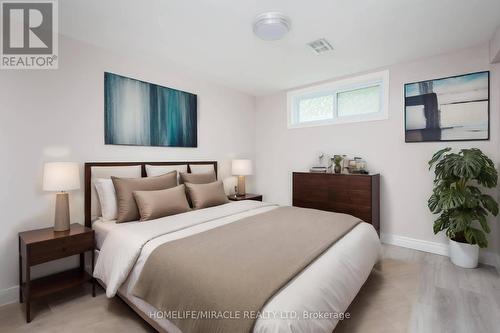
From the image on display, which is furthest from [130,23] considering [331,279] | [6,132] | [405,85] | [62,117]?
[405,85]

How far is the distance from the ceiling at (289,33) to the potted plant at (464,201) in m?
1.30

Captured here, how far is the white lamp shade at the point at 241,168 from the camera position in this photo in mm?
4070

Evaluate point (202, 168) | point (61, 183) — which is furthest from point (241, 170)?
point (61, 183)

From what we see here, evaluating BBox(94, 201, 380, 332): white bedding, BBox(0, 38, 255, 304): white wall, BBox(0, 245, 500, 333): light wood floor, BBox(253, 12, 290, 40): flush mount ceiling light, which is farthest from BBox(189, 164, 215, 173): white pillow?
BBox(253, 12, 290, 40): flush mount ceiling light

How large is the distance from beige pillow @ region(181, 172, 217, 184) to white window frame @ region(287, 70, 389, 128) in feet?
6.12

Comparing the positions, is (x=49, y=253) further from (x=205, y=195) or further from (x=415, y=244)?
(x=415, y=244)

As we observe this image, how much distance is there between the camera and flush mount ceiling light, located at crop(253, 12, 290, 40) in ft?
7.04

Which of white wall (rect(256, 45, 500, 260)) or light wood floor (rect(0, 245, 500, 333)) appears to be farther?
white wall (rect(256, 45, 500, 260))

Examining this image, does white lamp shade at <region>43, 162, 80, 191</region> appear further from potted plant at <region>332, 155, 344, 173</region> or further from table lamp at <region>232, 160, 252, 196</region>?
potted plant at <region>332, 155, 344, 173</region>

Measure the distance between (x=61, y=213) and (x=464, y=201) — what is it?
3.89 m

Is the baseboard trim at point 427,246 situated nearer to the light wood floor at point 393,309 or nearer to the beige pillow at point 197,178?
the light wood floor at point 393,309

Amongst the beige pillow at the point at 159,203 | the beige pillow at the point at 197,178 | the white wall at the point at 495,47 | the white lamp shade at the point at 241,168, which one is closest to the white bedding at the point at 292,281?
the beige pillow at the point at 159,203

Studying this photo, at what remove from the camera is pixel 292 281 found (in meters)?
1.34

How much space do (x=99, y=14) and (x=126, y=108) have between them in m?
1.03
